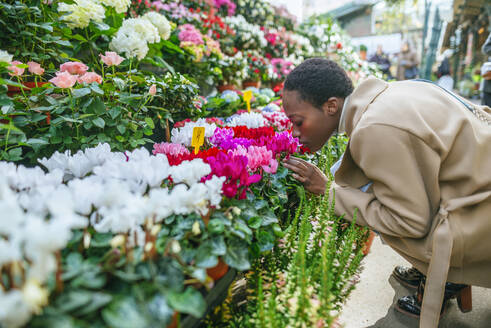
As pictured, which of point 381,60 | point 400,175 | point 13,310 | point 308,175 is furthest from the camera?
point 381,60

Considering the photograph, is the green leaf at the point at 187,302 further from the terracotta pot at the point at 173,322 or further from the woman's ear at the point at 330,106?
the woman's ear at the point at 330,106

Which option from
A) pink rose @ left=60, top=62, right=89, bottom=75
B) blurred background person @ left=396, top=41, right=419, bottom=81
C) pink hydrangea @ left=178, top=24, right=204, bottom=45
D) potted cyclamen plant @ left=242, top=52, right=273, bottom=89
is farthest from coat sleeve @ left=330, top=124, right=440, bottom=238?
blurred background person @ left=396, top=41, right=419, bottom=81

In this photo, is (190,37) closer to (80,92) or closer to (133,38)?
(133,38)

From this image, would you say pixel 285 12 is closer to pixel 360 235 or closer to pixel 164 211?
pixel 360 235

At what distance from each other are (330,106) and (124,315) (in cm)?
135

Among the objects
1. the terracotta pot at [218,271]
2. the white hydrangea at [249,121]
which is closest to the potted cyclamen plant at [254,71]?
the white hydrangea at [249,121]

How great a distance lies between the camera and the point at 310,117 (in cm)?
165

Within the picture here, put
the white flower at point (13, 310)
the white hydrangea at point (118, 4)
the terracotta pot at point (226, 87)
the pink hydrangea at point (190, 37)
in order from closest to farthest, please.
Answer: the white flower at point (13, 310) < the white hydrangea at point (118, 4) < the pink hydrangea at point (190, 37) < the terracotta pot at point (226, 87)

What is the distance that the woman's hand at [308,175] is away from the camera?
168 cm

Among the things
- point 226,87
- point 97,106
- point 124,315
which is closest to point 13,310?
point 124,315

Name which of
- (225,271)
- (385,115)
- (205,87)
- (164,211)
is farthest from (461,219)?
(205,87)

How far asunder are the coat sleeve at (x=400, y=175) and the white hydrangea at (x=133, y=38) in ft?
4.38

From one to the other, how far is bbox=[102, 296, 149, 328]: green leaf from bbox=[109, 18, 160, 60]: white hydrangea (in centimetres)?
161

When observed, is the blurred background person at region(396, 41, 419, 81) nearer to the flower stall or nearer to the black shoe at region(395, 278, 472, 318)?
the flower stall
